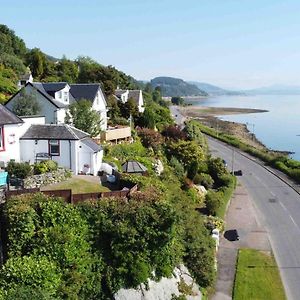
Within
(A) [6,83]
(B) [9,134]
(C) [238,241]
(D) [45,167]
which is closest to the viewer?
(D) [45,167]

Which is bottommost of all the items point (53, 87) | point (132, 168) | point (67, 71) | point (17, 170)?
point (132, 168)

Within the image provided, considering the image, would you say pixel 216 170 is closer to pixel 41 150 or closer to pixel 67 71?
pixel 41 150

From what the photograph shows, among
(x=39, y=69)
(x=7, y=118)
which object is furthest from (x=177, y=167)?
(x=39, y=69)

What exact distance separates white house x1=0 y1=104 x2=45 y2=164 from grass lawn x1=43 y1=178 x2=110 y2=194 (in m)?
4.77

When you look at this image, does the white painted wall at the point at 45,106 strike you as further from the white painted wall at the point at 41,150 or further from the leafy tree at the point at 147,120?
the leafy tree at the point at 147,120

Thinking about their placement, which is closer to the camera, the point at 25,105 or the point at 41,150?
the point at 41,150

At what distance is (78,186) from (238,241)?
14046 millimetres

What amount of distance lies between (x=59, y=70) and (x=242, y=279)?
6668 centimetres

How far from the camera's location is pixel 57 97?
138 ft

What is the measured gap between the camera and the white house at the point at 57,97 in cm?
3900

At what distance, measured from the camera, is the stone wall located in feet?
82.3

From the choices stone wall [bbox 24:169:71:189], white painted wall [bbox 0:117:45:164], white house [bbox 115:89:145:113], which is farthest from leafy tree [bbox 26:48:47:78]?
stone wall [bbox 24:169:71:189]

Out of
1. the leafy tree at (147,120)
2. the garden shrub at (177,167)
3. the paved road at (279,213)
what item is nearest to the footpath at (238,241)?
the paved road at (279,213)

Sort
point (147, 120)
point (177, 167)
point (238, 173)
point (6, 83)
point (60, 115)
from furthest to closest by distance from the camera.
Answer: point (6, 83)
point (238, 173)
point (147, 120)
point (177, 167)
point (60, 115)
